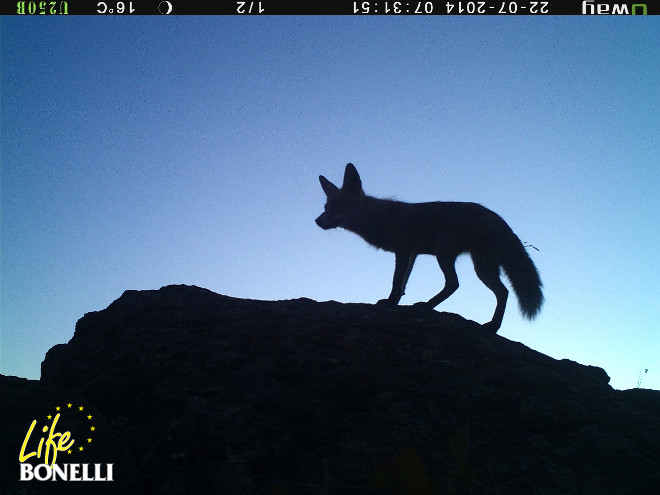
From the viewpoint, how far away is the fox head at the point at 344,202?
30.7 ft

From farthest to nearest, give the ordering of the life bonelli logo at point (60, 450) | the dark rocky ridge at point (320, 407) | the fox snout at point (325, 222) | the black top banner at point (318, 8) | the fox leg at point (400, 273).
Result: the fox snout at point (325, 222)
the fox leg at point (400, 273)
the black top banner at point (318, 8)
the dark rocky ridge at point (320, 407)
the life bonelli logo at point (60, 450)

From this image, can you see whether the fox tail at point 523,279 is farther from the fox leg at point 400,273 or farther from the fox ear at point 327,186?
the fox ear at point 327,186

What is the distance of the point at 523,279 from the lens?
750 cm

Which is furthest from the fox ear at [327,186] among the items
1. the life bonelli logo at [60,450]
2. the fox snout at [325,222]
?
the life bonelli logo at [60,450]

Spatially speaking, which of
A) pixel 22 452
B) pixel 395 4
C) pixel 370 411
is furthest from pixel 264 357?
pixel 395 4

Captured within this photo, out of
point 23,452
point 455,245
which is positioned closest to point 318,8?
point 455,245

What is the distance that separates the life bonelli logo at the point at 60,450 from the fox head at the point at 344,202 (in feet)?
20.4

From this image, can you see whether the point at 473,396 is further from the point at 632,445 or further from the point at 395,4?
the point at 395,4

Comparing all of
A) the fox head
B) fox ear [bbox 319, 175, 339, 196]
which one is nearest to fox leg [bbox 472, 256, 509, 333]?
the fox head

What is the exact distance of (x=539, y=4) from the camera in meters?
6.35

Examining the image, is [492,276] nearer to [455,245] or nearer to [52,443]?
[455,245]

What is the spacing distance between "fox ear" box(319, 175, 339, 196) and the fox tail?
3379mm

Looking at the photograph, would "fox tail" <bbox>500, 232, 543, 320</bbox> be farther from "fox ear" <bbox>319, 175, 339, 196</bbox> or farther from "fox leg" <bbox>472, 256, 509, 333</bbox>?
"fox ear" <bbox>319, 175, 339, 196</bbox>

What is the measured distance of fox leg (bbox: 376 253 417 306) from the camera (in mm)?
8031
